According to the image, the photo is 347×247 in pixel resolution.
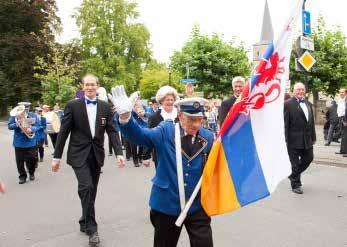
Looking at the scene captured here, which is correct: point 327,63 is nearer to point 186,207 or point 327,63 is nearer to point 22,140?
point 22,140

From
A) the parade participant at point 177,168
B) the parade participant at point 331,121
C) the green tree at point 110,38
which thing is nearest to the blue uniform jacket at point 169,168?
the parade participant at point 177,168

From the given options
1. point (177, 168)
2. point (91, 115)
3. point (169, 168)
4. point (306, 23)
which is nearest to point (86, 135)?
point (91, 115)

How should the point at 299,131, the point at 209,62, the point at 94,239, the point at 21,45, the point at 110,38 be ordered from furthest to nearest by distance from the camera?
the point at 110,38 < the point at 21,45 < the point at 209,62 < the point at 299,131 < the point at 94,239

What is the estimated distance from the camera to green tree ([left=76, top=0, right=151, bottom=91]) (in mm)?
52812

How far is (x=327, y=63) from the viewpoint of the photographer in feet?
83.8

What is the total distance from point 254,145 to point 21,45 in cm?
4160

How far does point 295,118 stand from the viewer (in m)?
8.18

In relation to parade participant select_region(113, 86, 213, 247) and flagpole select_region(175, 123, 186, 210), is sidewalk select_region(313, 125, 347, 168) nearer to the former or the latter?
parade participant select_region(113, 86, 213, 247)

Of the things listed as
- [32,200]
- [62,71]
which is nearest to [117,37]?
→ [62,71]

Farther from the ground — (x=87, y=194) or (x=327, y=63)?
(x=327, y=63)

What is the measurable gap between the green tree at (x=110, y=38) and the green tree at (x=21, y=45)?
7836 mm

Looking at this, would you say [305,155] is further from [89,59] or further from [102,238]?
[89,59]

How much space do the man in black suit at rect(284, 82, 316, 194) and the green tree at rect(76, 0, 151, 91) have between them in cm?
4601

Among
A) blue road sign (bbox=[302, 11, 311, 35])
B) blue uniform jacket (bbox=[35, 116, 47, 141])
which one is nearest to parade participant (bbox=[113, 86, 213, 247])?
blue uniform jacket (bbox=[35, 116, 47, 141])
